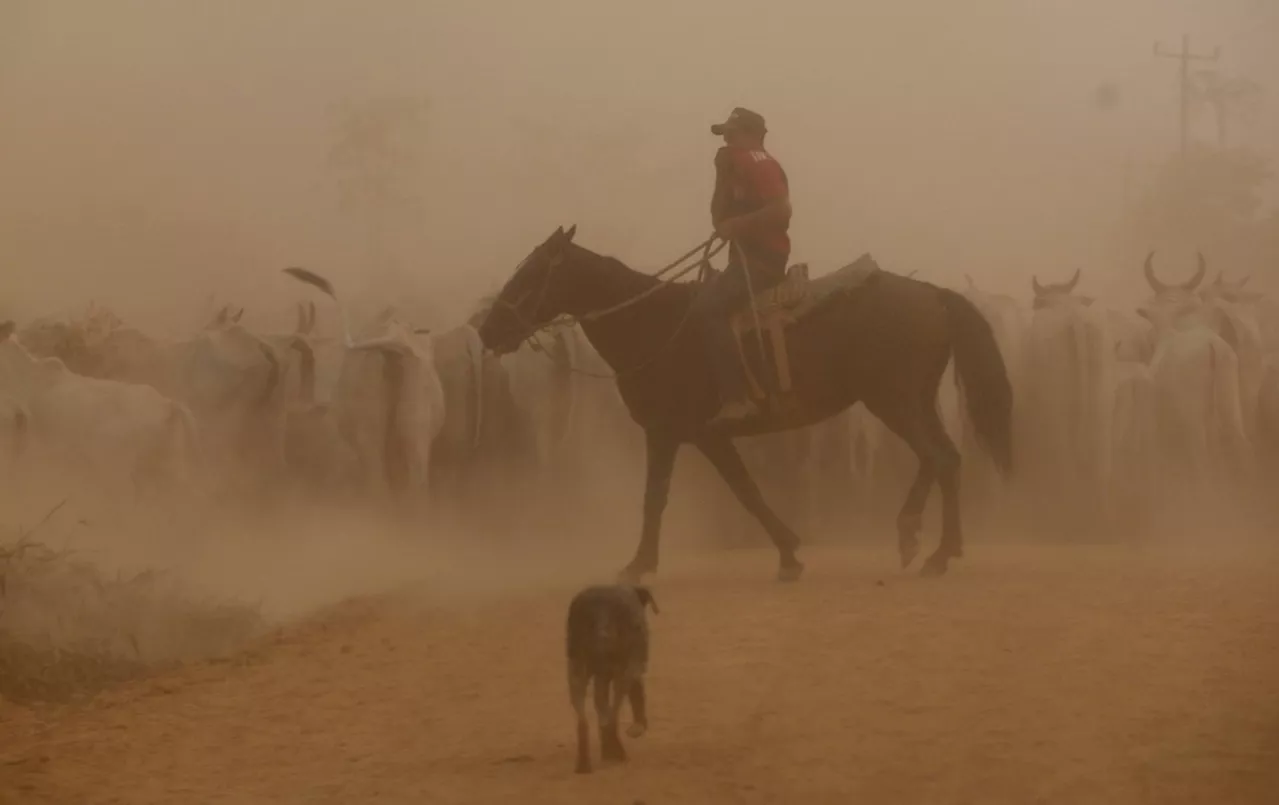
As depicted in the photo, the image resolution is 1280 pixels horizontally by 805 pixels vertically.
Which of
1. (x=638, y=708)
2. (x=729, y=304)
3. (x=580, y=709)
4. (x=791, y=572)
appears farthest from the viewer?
(x=729, y=304)

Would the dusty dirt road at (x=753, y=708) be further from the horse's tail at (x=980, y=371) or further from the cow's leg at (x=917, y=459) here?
the horse's tail at (x=980, y=371)

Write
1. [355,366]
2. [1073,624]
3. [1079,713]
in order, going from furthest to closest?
1. [355,366]
2. [1073,624]
3. [1079,713]

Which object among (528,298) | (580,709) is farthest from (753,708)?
(528,298)

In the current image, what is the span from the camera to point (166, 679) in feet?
14.0

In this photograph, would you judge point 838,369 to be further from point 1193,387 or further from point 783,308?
point 1193,387

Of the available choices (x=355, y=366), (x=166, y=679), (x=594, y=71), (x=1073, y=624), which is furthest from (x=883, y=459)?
(x=166, y=679)

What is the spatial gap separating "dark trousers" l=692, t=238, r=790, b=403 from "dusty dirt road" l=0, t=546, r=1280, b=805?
756 mm

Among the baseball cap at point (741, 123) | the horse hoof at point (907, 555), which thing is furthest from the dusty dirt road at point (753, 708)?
the baseball cap at point (741, 123)

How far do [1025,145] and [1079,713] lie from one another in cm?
220

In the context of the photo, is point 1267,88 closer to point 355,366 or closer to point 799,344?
point 799,344

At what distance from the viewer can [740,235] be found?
16.0 feet

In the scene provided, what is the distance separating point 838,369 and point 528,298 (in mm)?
1208

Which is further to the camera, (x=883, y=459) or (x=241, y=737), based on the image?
(x=883, y=459)

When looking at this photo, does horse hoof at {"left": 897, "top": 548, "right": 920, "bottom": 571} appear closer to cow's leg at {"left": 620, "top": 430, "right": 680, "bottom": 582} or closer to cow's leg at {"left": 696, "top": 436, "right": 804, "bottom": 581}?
cow's leg at {"left": 696, "top": 436, "right": 804, "bottom": 581}
